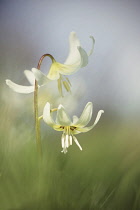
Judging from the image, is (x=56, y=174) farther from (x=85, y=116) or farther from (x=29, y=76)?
(x=29, y=76)

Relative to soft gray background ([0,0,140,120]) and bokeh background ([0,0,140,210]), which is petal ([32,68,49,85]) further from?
soft gray background ([0,0,140,120])

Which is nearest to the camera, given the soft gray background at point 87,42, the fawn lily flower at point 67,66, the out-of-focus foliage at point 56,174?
the out-of-focus foliage at point 56,174

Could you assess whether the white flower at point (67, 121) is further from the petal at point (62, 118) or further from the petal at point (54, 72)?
the petal at point (54, 72)

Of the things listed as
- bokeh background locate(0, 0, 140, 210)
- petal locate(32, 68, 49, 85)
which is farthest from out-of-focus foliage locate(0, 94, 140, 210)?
petal locate(32, 68, 49, 85)

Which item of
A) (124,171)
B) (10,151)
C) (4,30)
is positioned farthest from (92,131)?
(4,30)

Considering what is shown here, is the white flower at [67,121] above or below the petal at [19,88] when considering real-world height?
below

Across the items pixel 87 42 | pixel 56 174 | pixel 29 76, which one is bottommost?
pixel 56 174

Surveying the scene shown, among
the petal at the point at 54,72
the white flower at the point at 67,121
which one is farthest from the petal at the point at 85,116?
the petal at the point at 54,72

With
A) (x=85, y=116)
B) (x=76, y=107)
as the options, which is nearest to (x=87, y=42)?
(x=76, y=107)

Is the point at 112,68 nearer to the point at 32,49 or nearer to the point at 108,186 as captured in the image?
the point at 32,49
